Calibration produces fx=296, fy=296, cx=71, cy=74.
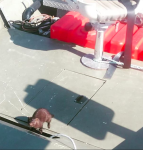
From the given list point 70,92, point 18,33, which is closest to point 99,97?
point 70,92

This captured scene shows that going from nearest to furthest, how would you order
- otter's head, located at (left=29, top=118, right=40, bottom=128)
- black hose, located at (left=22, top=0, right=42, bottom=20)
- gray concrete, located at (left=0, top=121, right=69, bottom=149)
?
gray concrete, located at (left=0, top=121, right=69, bottom=149), otter's head, located at (left=29, top=118, right=40, bottom=128), black hose, located at (left=22, top=0, right=42, bottom=20)

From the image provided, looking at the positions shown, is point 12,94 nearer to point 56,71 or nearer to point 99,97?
point 56,71

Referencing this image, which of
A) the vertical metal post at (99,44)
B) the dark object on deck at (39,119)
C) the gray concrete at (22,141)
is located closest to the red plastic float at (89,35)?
the vertical metal post at (99,44)

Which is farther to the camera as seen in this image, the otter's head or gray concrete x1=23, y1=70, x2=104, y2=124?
gray concrete x1=23, y1=70, x2=104, y2=124

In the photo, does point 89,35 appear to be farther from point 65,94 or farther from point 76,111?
point 76,111

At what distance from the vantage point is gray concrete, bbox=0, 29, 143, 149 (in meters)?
2.48

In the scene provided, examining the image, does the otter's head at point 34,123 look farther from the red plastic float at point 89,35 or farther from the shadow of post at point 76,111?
the red plastic float at point 89,35

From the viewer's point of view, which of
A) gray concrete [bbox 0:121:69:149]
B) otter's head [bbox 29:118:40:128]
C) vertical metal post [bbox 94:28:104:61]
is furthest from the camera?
vertical metal post [bbox 94:28:104:61]

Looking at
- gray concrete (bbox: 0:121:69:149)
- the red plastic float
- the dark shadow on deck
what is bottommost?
the dark shadow on deck

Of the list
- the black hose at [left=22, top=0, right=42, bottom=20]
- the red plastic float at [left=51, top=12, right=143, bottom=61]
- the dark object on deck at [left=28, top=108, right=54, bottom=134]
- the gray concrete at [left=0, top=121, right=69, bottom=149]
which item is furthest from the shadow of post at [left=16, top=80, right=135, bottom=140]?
the black hose at [left=22, top=0, right=42, bottom=20]

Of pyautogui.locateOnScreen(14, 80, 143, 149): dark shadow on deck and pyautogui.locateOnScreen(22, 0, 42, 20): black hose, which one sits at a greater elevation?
pyautogui.locateOnScreen(22, 0, 42, 20): black hose

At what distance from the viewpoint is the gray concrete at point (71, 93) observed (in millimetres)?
2484

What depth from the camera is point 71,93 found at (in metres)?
2.93

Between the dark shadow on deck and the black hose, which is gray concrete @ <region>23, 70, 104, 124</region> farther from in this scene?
the black hose
